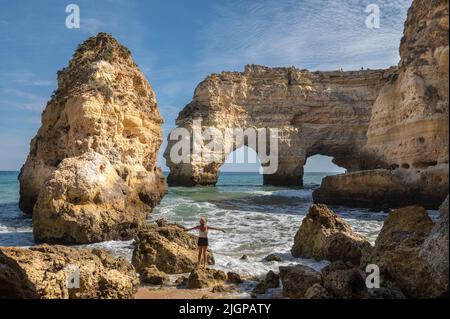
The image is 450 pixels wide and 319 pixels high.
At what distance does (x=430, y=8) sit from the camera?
48.2ft

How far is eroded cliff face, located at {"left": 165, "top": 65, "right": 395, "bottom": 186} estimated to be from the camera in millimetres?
32719

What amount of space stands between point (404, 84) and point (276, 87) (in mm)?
18559

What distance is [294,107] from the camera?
33625 millimetres

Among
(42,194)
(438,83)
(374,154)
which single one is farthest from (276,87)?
(42,194)

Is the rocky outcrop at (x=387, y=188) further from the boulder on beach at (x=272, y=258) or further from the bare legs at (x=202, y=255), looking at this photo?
the bare legs at (x=202, y=255)

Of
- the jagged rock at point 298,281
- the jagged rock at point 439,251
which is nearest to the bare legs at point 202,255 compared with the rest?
the jagged rock at point 298,281

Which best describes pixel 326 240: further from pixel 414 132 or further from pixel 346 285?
pixel 414 132

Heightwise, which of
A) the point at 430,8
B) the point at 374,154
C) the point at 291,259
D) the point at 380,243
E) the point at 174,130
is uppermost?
the point at 430,8

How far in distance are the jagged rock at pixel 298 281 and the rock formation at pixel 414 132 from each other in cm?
943

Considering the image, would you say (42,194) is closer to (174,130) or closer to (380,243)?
(380,243)

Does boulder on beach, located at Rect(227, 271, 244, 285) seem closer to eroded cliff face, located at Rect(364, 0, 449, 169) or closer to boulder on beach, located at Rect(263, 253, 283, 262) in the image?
boulder on beach, located at Rect(263, 253, 283, 262)

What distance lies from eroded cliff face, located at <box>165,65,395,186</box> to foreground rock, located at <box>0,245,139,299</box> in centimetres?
2709

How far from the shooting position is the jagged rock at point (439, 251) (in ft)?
10.1

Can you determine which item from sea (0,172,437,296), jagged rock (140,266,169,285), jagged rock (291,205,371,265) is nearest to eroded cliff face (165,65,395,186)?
sea (0,172,437,296)
